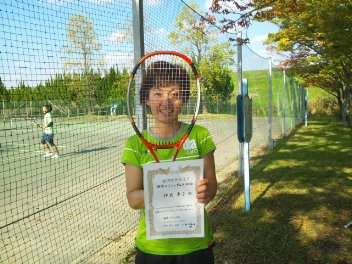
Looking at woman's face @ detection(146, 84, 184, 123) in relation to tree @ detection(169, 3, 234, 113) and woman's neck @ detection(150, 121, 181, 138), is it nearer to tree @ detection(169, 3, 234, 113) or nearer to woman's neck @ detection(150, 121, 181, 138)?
woman's neck @ detection(150, 121, 181, 138)

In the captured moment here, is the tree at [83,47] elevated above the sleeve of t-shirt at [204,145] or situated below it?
above

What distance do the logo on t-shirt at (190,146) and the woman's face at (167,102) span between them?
0.15 m

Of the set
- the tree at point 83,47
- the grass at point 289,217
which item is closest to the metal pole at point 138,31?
the tree at point 83,47

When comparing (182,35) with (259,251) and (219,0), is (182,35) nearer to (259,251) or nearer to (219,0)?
(219,0)

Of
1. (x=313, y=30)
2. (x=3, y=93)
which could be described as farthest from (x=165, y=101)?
(x=313, y=30)

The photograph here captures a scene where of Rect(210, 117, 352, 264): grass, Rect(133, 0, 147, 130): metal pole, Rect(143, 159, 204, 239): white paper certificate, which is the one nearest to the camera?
Rect(143, 159, 204, 239): white paper certificate

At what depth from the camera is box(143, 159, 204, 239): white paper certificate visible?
5.73ft

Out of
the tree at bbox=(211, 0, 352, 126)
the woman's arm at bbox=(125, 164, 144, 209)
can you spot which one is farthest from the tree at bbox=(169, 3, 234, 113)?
the woman's arm at bbox=(125, 164, 144, 209)

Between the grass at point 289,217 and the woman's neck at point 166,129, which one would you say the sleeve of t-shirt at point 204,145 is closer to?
the woman's neck at point 166,129

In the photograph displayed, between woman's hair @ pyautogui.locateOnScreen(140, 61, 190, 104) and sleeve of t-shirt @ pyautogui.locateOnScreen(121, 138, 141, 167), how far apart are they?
288 mm

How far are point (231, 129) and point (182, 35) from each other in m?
4.56

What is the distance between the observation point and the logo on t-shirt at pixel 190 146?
197 centimetres

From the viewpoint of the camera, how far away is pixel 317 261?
145 inches

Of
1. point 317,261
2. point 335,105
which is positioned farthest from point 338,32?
point 335,105
